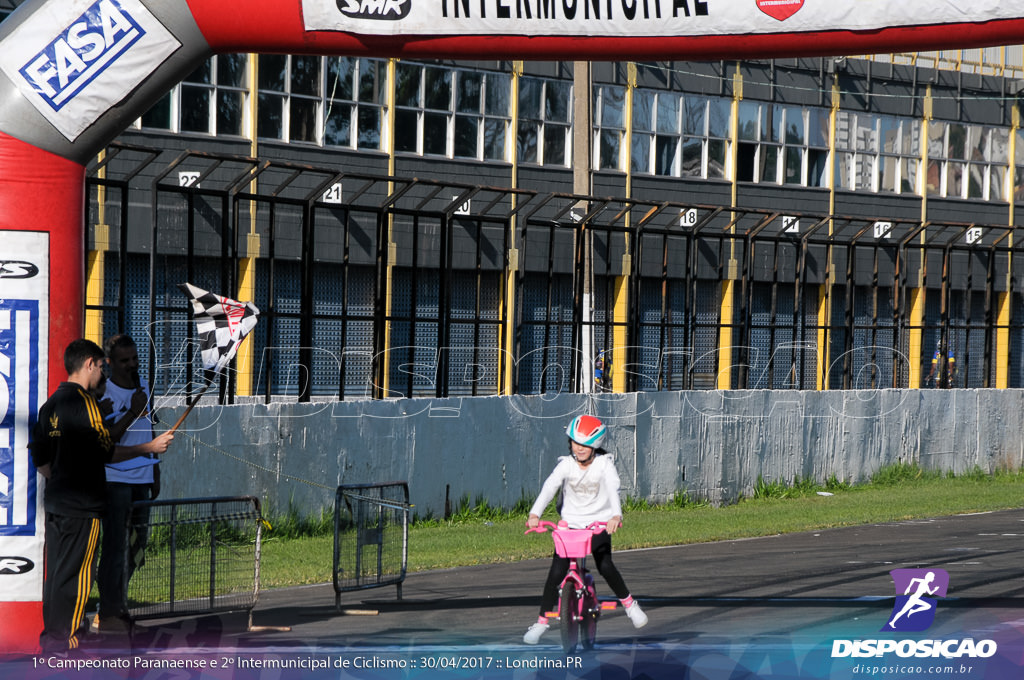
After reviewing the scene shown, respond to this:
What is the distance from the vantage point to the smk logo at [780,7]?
30.6ft

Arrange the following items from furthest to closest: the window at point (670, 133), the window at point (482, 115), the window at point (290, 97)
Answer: the window at point (670, 133) < the window at point (482, 115) < the window at point (290, 97)

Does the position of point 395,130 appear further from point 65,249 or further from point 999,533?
point 65,249

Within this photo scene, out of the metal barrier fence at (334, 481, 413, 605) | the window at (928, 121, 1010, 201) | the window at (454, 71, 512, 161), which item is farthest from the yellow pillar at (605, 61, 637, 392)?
the metal barrier fence at (334, 481, 413, 605)

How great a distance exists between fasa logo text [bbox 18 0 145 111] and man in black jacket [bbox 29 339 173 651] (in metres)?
1.62

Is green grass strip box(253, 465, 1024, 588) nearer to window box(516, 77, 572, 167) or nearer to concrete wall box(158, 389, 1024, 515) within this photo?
concrete wall box(158, 389, 1024, 515)

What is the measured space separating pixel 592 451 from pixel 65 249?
3.63m

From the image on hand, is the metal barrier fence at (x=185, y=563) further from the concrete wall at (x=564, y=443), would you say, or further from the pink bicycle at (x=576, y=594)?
the concrete wall at (x=564, y=443)

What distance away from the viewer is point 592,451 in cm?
988

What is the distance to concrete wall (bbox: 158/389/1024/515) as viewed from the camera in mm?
16578

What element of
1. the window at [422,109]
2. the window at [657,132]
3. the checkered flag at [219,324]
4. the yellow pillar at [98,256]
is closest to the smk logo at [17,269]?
the checkered flag at [219,324]

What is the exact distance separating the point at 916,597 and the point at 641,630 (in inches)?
113

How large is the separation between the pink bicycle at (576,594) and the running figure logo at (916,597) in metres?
2.46

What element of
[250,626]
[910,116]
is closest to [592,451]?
[250,626]

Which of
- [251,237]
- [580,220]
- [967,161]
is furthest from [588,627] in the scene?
[967,161]
